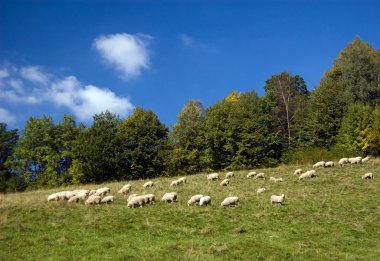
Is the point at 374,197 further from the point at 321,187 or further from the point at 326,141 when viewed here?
the point at 326,141

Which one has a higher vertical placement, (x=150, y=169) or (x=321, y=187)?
(x=150, y=169)

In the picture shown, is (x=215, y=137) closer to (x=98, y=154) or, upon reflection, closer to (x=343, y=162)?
(x=98, y=154)

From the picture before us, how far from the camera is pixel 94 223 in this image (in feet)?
80.3

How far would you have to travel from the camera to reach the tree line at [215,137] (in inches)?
2525

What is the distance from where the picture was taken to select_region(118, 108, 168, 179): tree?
64.6 metres

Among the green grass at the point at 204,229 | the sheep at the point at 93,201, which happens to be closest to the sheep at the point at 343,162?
the green grass at the point at 204,229

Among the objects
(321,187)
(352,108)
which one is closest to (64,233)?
(321,187)

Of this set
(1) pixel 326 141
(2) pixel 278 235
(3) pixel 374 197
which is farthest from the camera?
(1) pixel 326 141

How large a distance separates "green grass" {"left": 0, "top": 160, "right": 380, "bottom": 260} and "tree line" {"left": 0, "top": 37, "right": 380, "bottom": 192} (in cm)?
3072

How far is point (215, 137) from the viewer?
220 ft

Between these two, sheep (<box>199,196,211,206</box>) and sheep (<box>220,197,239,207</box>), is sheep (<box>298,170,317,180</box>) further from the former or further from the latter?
sheep (<box>199,196,211,206</box>)

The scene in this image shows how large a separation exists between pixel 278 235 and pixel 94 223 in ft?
37.1

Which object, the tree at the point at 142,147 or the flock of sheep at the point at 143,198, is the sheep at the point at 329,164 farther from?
the tree at the point at 142,147

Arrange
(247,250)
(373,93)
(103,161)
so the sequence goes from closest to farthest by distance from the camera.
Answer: (247,250), (103,161), (373,93)
